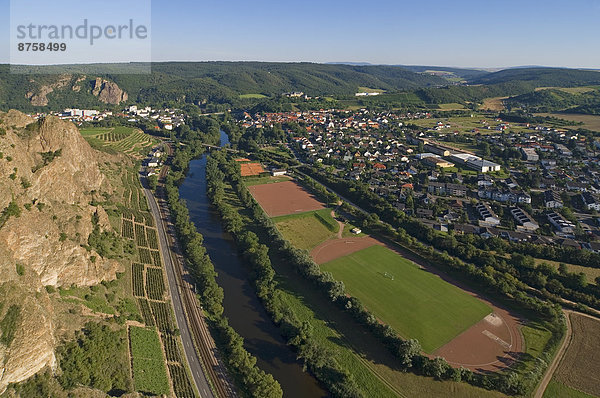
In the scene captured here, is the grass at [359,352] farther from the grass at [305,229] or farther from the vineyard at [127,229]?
the vineyard at [127,229]

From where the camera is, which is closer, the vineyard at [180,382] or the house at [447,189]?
the vineyard at [180,382]

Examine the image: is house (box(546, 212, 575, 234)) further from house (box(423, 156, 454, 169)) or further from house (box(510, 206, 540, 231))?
house (box(423, 156, 454, 169))

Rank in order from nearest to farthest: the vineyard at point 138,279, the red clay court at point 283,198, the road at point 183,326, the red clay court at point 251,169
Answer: the road at point 183,326 < the vineyard at point 138,279 < the red clay court at point 283,198 < the red clay court at point 251,169

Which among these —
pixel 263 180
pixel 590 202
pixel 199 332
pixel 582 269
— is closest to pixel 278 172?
pixel 263 180

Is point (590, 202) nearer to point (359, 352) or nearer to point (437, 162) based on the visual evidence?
point (437, 162)

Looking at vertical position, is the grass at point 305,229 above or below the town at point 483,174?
below

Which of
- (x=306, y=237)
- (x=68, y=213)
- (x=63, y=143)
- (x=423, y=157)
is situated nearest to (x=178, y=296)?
(x=68, y=213)

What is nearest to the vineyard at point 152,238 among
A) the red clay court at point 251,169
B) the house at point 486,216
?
the red clay court at point 251,169

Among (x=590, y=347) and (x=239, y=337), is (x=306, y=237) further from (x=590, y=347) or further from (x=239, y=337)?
(x=590, y=347)
